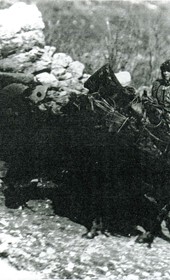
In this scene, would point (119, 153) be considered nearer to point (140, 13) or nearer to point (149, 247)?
point (149, 247)

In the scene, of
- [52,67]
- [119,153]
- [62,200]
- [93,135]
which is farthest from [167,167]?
[52,67]

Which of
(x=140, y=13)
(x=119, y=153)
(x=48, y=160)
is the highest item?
(x=140, y=13)

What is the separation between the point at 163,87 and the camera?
6.53 metres

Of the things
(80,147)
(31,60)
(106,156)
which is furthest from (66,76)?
(106,156)

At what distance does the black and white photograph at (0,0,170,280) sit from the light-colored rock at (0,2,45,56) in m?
0.02

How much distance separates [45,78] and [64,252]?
2994 millimetres

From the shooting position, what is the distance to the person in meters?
6.41

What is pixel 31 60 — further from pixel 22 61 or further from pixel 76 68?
pixel 76 68

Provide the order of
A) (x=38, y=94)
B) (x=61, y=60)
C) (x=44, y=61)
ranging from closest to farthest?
(x=38, y=94) < (x=44, y=61) < (x=61, y=60)

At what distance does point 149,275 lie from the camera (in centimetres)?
554

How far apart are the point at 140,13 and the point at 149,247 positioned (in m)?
4.09

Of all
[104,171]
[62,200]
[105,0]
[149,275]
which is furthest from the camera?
[105,0]

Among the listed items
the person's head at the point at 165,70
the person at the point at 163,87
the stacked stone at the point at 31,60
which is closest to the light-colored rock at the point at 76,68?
the stacked stone at the point at 31,60

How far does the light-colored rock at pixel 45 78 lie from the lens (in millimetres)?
7188
